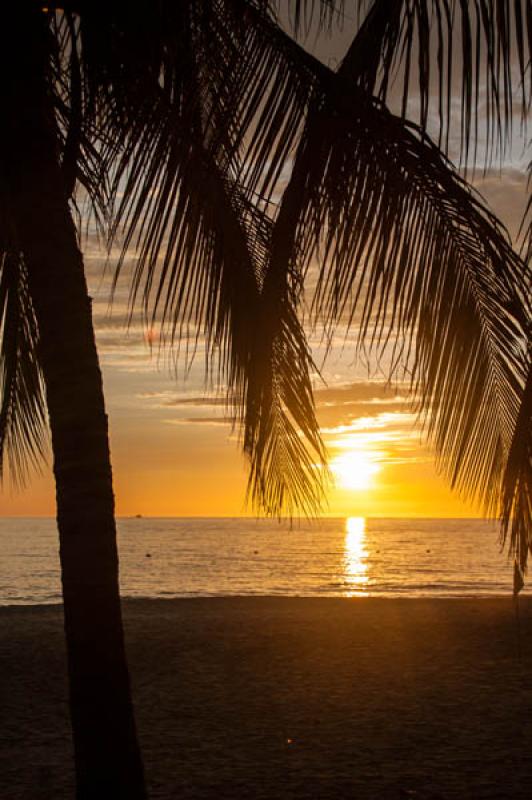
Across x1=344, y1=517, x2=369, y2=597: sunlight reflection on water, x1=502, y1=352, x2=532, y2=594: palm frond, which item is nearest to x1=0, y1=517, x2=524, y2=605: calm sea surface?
x1=344, y1=517, x2=369, y2=597: sunlight reflection on water

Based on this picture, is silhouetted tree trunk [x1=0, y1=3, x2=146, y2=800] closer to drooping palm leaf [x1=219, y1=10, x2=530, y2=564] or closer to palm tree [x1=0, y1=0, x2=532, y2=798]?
palm tree [x1=0, y1=0, x2=532, y2=798]

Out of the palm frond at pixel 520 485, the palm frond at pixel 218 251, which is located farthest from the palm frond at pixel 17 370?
the palm frond at pixel 520 485

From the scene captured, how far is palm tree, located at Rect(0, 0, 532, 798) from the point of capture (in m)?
3.50

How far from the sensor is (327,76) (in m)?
3.74

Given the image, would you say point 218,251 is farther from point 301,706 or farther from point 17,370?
point 301,706

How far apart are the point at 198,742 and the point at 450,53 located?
626cm

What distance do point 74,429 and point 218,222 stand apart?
1436 millimetres

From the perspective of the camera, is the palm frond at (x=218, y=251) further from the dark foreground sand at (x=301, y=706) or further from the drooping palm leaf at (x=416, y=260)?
the dark foreground sand at (x=301, y=706)

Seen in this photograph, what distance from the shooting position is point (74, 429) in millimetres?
4289

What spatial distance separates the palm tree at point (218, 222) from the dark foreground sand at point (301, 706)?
7.89ft

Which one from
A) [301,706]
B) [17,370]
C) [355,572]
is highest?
[17,370]

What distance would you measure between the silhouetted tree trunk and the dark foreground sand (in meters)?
1.93

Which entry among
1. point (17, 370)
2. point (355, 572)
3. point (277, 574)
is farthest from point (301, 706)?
point (355, 572)

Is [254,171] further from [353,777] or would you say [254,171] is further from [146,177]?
[353,777]
